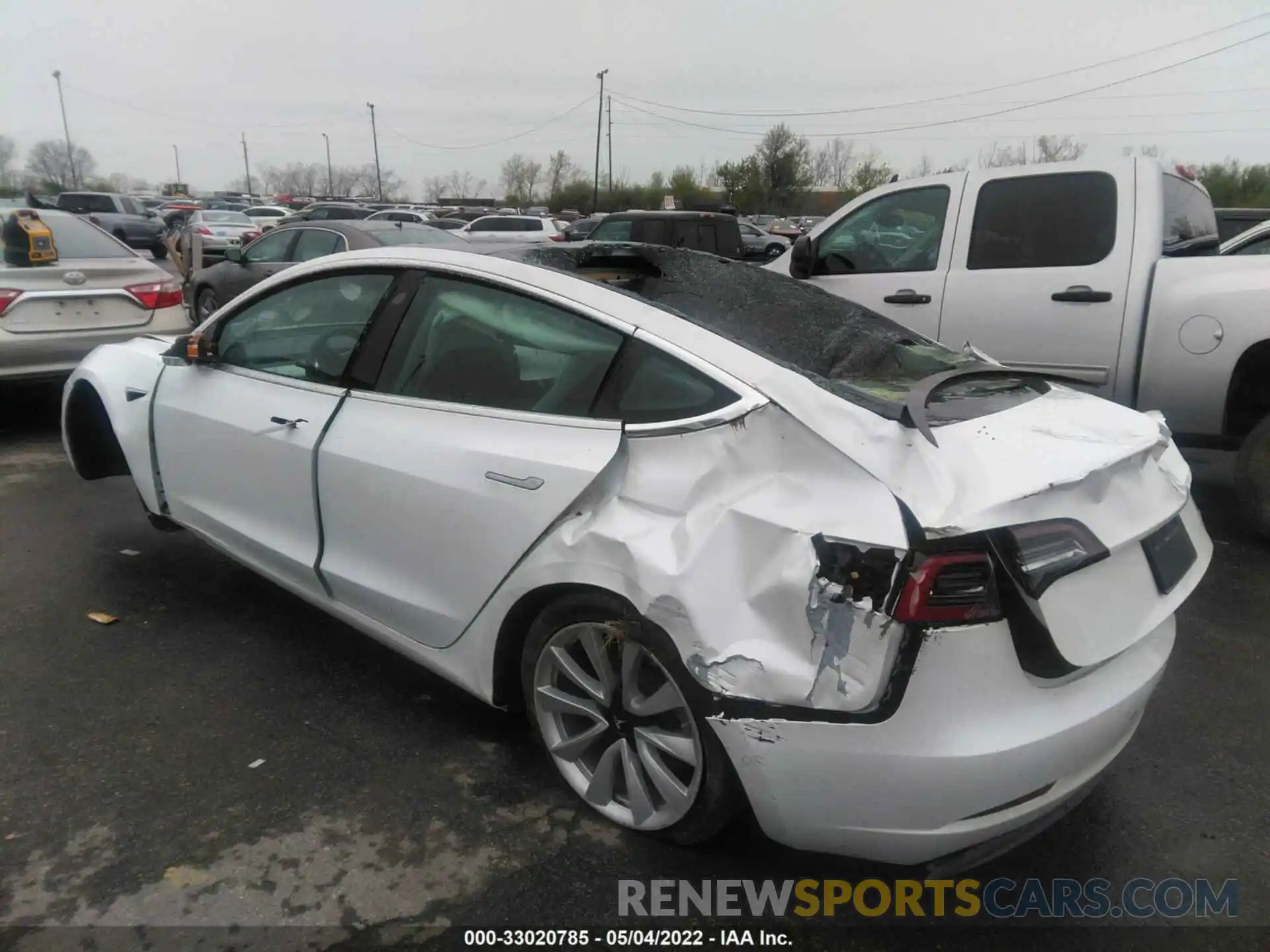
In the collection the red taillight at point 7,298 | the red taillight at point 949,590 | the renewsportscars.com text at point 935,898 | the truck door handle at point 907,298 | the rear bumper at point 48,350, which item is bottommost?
the renewsportscars.com text at point 935,898

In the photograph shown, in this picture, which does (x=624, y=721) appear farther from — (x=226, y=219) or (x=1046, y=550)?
(x=226, y=219)

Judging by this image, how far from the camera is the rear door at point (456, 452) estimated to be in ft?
8.28

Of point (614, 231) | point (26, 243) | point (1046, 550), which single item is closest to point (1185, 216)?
point (1046, 550)

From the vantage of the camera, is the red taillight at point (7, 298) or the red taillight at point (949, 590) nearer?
the red taillight at point (949, 590)

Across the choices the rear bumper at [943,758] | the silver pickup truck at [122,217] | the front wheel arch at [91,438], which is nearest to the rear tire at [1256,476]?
the rear bumper at [943,758]

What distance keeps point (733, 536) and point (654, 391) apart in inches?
19.7

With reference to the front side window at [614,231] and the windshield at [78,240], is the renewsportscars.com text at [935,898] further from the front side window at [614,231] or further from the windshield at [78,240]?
the front side window at [614,231]

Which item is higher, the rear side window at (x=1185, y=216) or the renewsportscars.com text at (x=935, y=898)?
the rear side window at (x=1185, y=216)

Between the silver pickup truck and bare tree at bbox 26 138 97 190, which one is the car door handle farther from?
bare tree at bbox 26 138 97 190

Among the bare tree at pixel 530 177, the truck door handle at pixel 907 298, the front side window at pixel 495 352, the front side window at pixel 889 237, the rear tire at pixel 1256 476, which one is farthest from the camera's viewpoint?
the bare tree at pixel 530 177

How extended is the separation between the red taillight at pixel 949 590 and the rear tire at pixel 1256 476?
3.71m

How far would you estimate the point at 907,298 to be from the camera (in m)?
5.67

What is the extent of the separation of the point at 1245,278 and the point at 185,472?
16.7 feet

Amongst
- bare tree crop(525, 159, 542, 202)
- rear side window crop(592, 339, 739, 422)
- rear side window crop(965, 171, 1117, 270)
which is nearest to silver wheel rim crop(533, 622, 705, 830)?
rear side window crop(592, 339, 739, 422)
